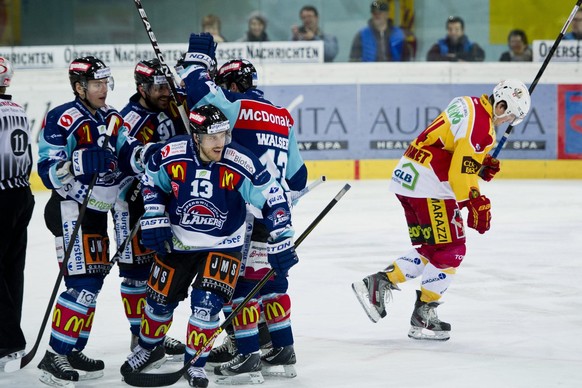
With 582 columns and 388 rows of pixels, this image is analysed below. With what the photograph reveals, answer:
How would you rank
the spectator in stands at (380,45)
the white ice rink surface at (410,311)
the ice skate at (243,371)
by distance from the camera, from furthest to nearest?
the spectator in stands at (380,45)
the white ice rink surface at (410,311)
the ice skate at (243,371)

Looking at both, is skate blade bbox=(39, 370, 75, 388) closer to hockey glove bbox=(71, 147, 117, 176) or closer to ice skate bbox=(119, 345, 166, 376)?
ice skate bbox=(119, 345, 166, 376)

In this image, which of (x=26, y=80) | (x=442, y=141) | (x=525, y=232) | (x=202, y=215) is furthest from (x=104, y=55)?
(x=202, y=215)

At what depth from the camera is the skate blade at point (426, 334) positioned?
5392mm

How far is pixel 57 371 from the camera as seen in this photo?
462 centimetres

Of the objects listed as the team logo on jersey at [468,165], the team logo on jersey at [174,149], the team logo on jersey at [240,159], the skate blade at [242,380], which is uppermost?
the team logo on jersey at [174,149]

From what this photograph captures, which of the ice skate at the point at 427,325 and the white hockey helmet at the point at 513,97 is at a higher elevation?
the white hockey helmet at the point at 513,97

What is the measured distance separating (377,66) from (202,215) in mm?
7406

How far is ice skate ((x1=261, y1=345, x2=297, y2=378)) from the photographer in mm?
4770

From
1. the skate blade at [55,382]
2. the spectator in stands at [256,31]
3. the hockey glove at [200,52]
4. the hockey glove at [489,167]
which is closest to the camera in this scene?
the skate blade at [55,382]

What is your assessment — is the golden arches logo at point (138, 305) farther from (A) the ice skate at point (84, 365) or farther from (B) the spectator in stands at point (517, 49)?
(B) the spectator in stands at point (517, 49)

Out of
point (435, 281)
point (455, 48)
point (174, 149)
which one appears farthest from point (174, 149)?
point (455, 48)

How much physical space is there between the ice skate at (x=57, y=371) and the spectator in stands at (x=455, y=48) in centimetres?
780

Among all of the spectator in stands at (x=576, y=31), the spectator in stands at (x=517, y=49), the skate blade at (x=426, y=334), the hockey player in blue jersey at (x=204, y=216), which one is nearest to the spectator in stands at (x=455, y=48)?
the spectator in stands at (x=517, y=49)

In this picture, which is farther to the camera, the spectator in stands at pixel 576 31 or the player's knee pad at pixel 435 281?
the spectator in stands at pixel 576 31
